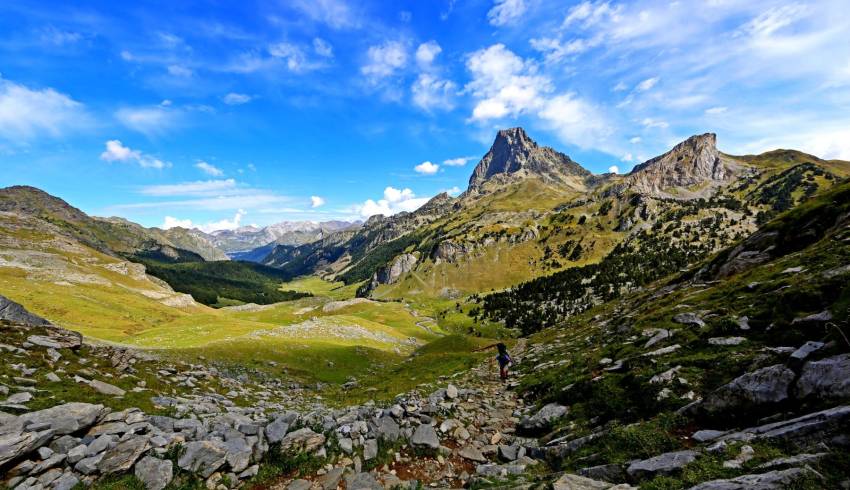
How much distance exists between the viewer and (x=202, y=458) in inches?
535

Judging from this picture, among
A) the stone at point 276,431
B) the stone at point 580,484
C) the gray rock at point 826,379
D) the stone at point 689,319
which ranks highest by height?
the gray rock at point 826,379

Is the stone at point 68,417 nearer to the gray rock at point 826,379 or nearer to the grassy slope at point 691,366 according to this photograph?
the grassy slope at point 691,366

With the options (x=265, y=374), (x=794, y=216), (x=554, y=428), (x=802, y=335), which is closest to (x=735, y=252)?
(x=794, y=216)

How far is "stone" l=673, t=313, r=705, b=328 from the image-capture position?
2274cm

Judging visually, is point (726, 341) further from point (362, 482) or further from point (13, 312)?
point (13, 312)

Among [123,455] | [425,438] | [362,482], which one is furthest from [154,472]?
[425,438]

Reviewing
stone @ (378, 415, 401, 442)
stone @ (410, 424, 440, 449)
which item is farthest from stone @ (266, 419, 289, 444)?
stone @ (410, 424, 440, 449)

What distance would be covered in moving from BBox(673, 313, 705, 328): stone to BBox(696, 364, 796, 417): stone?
435 inches

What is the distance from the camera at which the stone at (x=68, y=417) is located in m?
13.0

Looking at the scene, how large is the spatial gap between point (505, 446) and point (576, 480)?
20.9 ft

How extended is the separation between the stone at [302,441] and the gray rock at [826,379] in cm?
1682

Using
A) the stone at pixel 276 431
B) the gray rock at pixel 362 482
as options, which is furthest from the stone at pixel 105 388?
the gray rock at pixel 362 482

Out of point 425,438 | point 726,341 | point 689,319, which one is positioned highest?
point 726,341

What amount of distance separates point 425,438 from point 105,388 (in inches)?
702
